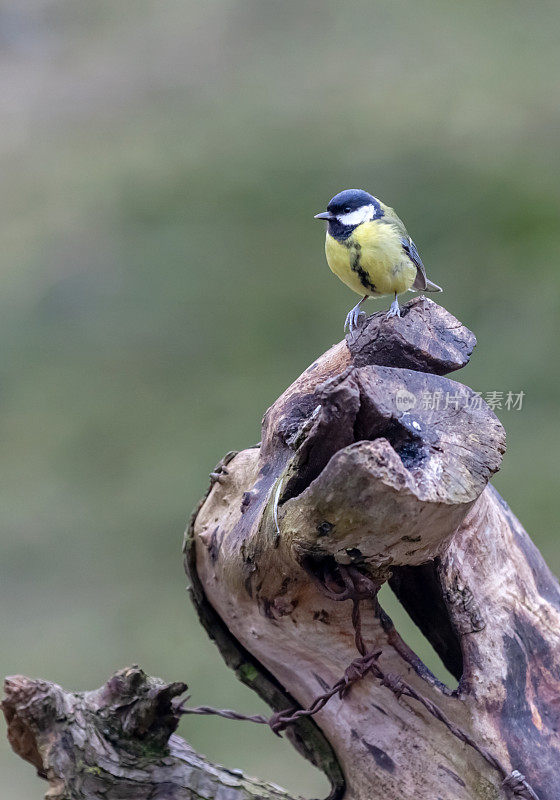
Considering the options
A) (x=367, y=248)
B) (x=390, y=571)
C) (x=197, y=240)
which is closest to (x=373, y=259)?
(x=367, y=248)

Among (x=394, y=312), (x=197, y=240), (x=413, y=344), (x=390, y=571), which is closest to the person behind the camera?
(x=390, y=571)

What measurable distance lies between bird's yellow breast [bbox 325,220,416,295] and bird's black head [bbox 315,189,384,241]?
0.08 feet

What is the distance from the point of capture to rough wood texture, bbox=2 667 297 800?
103 centimetres

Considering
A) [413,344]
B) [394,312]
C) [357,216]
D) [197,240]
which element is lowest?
[413,344]

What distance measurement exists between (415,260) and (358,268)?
18cm

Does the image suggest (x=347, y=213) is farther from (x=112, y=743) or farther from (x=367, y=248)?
Result: (x=112, y=743)

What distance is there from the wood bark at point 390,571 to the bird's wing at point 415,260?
51cm

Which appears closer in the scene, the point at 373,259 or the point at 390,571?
the point at 390,571

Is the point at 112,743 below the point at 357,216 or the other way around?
below

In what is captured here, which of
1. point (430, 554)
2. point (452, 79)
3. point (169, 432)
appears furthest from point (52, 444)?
point (430, 554)

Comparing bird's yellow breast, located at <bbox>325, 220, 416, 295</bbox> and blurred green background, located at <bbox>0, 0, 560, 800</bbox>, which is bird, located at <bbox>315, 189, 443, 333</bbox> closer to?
bird's yellow breast, located at <bbox>325, 220, 416, 295</bbox>

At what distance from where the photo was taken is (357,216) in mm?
1732

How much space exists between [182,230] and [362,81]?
872mm

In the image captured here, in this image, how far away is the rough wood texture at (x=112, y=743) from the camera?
103 centimetres
